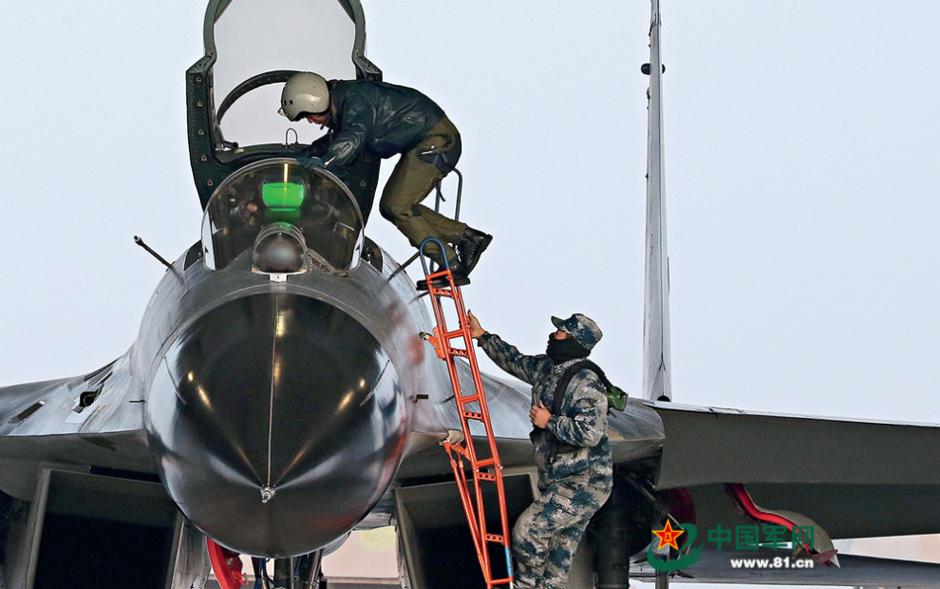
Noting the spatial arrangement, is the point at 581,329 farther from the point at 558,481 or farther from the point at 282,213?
the point at 282,213

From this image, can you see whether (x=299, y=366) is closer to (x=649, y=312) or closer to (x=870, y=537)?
(x=870, y=537)

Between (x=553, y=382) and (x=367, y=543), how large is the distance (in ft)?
30.2

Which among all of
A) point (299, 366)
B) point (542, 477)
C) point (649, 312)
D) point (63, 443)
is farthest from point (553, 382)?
point (649, 312)

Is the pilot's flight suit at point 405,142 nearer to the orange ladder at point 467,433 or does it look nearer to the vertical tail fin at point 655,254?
the orange ladder at point 467,433

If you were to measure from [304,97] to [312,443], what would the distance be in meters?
2.14

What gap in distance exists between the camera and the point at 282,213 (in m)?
5.27

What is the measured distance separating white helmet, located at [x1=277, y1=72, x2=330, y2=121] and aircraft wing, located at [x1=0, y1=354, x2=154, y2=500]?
4.55 feet

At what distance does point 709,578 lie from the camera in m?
8.43

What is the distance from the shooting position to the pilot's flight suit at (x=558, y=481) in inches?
213

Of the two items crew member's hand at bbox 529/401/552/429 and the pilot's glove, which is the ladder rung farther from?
the pilot's glove

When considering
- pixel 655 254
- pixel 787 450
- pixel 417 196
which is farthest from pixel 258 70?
pixel 655 254

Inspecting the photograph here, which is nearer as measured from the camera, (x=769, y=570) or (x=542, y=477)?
(x=542, y=477)

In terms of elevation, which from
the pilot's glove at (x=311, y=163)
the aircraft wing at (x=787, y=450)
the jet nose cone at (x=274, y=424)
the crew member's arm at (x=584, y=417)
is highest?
the pilot's glove at (x=311, y=163)

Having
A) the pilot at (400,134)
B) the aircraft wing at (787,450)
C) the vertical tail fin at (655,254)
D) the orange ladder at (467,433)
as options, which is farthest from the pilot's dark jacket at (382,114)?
the vertical tail fin at (655,254)
